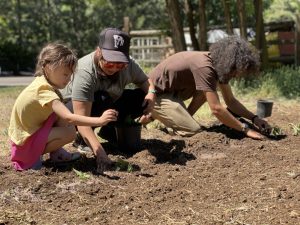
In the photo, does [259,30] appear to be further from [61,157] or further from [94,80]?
[61,157]

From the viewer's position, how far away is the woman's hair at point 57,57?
354 centimetres

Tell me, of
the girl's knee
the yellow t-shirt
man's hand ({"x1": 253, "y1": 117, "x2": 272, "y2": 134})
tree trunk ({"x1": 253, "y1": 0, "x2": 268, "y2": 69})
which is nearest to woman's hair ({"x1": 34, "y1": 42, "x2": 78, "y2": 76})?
the yellow t-shirt

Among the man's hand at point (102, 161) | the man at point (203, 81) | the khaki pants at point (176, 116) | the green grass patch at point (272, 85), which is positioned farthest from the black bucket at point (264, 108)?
the man's hand at point (102, 161)

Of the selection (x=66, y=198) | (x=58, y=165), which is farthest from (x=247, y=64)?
(x=66, y=198)

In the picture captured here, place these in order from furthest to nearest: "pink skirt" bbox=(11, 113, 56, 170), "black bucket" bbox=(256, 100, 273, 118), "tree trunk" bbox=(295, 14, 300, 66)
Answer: "tree trunk" bbox=(295, 14, 300, 66) < "black bucket" bbox=(256, 100, 273, 118) < "pink skirt" bbox=(11, 113, 56, 170)

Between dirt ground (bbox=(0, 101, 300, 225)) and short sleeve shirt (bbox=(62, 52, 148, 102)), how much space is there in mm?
535

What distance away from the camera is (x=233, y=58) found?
15.0 ft

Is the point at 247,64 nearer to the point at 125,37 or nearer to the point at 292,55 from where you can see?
the point at 125,37

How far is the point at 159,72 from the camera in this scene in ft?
17.3

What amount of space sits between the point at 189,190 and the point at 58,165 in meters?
1.07

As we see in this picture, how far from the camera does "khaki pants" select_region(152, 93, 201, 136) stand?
5191mm

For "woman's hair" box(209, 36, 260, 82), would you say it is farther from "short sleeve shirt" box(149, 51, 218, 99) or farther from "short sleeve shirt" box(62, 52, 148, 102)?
"short sleeve shirt" box(62, 52, 148, 102)

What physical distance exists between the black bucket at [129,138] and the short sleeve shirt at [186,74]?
2.25 ft

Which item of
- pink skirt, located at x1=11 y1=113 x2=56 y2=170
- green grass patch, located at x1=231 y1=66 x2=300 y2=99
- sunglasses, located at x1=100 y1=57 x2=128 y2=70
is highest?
sunglasses, located at x1=100 y1=57 x2=128 y2=70
